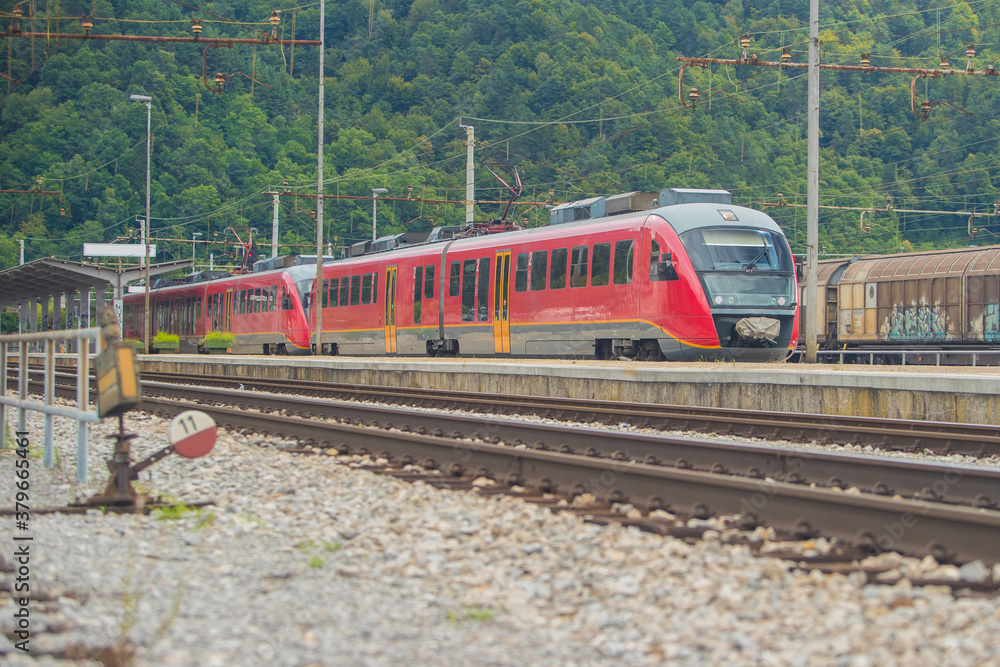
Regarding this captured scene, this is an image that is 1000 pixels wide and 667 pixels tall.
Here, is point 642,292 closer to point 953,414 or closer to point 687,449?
point 953,414

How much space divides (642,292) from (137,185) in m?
85.3

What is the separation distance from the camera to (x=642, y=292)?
19.6 meters

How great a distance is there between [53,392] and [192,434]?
8.86 ft

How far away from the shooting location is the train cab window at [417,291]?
89.2 feet

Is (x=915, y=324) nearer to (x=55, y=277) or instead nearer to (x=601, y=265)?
(x=601, y=265)

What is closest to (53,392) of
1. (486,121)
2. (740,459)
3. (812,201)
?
(740,459)

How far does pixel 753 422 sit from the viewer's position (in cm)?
1270

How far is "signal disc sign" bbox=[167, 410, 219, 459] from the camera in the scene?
307 inches

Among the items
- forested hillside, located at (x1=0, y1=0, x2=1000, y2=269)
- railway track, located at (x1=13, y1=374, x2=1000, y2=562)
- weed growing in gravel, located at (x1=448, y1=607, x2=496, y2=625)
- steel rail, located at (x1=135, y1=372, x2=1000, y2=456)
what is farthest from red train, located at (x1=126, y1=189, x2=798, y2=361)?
forested hillside, located at (x1=0, y1=0, x2=1000, y2=269)

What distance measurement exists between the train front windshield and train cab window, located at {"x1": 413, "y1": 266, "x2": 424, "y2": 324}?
31.8 feet

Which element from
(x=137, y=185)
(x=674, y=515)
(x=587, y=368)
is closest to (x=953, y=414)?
(x=587, y=368)

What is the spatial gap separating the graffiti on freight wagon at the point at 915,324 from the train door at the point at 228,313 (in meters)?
23.2

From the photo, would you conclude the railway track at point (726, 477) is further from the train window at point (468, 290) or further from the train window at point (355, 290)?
the train window at point (355, 290)

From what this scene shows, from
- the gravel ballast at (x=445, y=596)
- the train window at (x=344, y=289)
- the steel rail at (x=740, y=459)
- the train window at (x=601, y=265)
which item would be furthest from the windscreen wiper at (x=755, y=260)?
the train window at (x=344, y=289)
